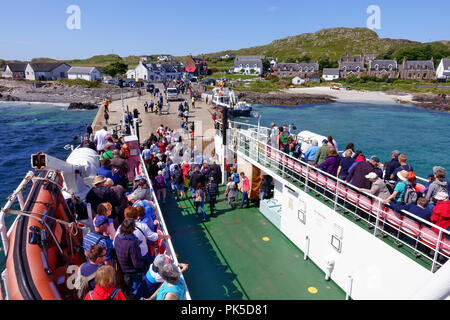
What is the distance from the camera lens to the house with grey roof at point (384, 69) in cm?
10911

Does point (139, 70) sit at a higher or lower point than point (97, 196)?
higher

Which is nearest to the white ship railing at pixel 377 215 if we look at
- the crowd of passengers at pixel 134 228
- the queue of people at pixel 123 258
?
the crowd of passengers at pixel 134 228

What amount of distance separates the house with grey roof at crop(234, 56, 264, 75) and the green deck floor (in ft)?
383

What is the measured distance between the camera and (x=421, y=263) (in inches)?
207

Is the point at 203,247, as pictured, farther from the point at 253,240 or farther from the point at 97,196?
the point at 97,196

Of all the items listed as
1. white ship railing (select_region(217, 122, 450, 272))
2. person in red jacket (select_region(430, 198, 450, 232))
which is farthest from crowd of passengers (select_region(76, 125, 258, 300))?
person in red jacket (select_region(430, 198, 450, 232))

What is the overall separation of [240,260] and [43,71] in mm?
103914

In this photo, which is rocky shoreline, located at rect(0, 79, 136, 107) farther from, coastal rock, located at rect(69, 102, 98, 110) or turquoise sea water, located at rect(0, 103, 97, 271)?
turquoise sea water, located at rect(0, 103, 97, 271)

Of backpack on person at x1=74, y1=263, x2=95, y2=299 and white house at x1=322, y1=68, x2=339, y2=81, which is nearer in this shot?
backpack on person at x1=74, y1=263, x2=95, y2=299

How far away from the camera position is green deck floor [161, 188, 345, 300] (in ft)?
23.1

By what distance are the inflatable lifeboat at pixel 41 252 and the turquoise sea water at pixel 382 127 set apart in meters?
25.2

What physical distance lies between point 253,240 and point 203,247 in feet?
5.44

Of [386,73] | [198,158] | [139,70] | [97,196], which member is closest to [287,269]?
[97,196]

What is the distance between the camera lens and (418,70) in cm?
10312
